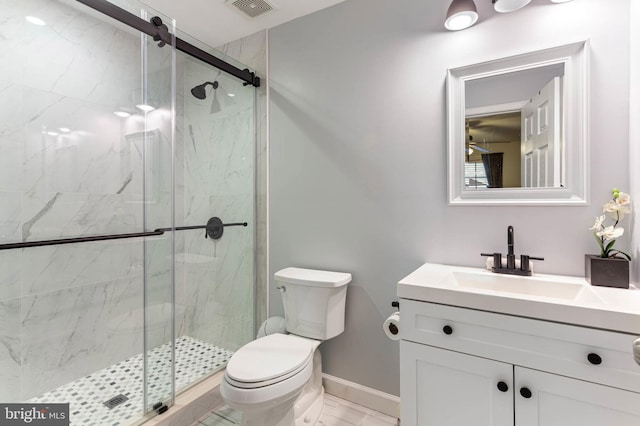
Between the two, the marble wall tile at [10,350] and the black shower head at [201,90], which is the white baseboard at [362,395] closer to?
the marble wall tile at [10,350]

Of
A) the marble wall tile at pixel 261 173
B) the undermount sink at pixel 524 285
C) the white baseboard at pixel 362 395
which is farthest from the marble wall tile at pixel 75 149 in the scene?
the undermount sink at pixel 524 285

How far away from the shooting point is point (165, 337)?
5.79 ft

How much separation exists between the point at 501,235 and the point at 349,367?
1183 millimetres

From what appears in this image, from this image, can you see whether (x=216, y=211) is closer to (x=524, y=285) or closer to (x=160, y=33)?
(x=160, y=33)

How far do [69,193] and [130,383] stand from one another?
126cm

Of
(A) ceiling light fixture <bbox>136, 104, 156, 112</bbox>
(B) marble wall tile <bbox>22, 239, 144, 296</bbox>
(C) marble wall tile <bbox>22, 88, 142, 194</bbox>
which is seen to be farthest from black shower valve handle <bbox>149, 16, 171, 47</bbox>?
(B) marble wall tile <bbox>22, 239, 144, 296</bbox>

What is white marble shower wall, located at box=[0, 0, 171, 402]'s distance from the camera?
1.73 m

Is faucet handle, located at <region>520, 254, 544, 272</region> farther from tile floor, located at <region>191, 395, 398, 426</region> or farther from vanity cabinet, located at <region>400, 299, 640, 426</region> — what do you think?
tile floor, located at <region>191, 395, 398, 426</region>

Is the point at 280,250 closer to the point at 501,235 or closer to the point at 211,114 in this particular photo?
the point at 211,114

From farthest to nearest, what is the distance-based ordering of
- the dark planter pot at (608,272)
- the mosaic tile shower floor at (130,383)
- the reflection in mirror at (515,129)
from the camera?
the mosaic tile shower floor at (130,383)
the reflection in mirror at (515,129)
the dark planter pot at (608,272)

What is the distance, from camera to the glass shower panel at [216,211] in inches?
88.7

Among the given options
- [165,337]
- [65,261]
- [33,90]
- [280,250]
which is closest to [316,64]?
[280,250]

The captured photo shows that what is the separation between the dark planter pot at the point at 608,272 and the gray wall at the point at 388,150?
0.14 meters

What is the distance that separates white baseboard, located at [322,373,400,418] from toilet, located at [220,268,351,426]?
0.10 m
